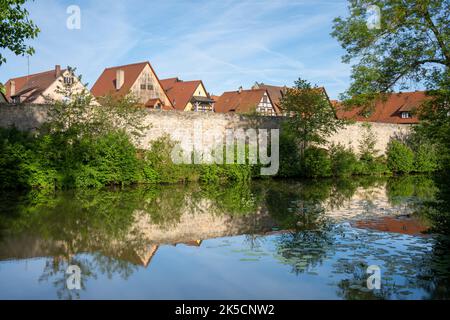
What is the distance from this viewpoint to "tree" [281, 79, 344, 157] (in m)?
28.2

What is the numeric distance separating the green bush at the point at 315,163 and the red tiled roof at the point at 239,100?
26966 mm

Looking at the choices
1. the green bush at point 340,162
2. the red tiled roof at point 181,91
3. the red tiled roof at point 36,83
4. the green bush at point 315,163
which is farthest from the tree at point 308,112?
the red tiled roof at point 181,91

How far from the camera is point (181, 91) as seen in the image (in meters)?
57.4

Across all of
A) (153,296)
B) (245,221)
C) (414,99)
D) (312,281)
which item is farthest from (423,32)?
(414,99)

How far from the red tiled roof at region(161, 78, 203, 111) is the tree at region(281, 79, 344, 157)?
27713 mm

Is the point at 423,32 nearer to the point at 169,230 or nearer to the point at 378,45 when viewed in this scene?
the point at 378,45

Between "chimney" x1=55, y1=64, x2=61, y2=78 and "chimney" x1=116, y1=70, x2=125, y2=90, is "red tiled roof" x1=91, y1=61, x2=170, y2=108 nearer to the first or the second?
"chimney" x1=116, y1=70, x2=125, y2=90

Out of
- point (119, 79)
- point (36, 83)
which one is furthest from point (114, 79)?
point (36, 83)

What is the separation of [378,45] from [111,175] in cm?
1258

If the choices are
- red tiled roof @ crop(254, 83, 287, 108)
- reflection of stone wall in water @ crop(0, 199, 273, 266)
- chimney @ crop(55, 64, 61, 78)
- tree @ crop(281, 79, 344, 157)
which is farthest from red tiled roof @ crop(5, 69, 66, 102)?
reflection of stone wall in water @ crop(0, 199, 273, 266)

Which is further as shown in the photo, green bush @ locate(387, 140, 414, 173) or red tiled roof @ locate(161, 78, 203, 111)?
Answer: red tiled roof @ locate(161, 78, 203, 111)

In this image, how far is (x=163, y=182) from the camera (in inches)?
925

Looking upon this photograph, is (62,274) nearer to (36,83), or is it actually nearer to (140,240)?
(140,240)

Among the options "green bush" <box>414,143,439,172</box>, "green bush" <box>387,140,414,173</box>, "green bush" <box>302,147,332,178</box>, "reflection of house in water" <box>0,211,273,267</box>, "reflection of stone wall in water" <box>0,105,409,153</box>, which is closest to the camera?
"reflection of house in water" <box>0,211,273,267</box>
